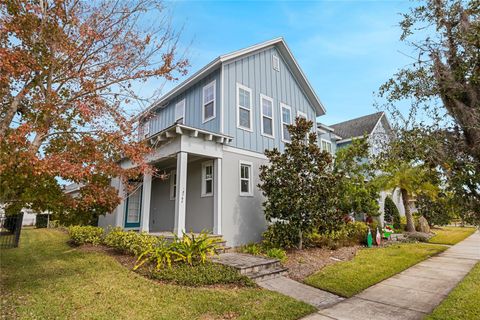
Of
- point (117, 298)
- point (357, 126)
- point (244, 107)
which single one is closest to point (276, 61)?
point (244, 107)

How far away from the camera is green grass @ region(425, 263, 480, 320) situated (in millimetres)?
4871

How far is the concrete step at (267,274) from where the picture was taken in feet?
22.9

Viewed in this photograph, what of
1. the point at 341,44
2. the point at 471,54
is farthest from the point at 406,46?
the point at 341,44

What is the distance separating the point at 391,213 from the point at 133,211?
1794 cm

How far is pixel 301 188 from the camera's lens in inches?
392

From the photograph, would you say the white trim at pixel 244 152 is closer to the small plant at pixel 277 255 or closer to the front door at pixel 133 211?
the small plant at pixel 277 255

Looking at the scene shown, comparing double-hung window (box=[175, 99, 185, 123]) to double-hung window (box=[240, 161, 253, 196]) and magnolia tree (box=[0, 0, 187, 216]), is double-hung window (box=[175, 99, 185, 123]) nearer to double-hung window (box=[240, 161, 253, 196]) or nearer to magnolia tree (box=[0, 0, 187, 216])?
double-hung window (box=[240, 161, 253, 196])

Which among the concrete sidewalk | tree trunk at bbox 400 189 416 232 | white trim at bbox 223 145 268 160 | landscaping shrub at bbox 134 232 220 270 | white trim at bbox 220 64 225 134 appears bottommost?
the concrete sidewalk

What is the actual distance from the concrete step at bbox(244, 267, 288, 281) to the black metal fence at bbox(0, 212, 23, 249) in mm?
10895

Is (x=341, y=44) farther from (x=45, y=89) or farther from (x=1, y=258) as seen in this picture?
(x=1, y=258)

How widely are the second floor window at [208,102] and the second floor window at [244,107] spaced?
109 cm

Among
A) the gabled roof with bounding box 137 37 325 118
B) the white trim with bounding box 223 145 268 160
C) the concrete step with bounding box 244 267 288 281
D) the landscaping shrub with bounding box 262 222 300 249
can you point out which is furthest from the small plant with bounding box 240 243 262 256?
the gabled roof with bounding box 137 37 325 118

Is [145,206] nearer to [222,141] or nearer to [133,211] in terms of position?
[222,141]

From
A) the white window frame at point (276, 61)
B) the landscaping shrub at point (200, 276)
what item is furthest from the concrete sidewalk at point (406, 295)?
the white window frame at point (276, 61)
